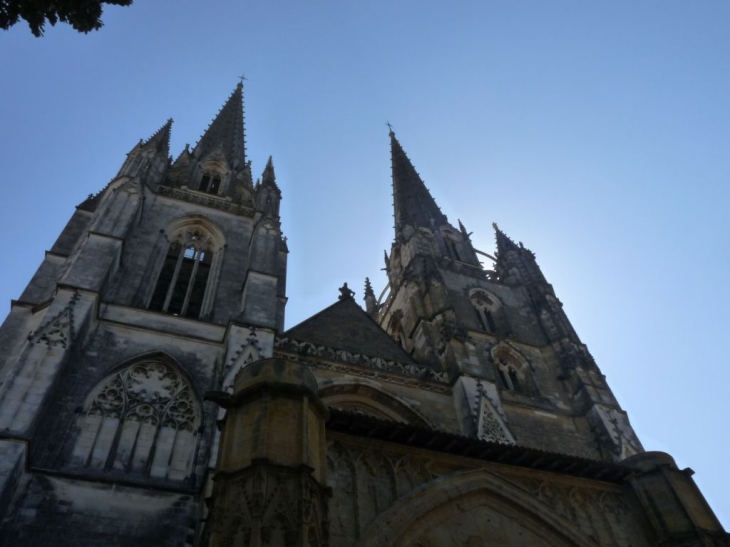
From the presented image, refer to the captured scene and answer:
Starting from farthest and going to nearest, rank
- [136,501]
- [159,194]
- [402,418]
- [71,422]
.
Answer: [159,194] → [402,418] → [71,422] → [136,501]

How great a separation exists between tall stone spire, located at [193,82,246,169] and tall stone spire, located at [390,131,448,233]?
29.2 feet

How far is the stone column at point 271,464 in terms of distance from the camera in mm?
4840

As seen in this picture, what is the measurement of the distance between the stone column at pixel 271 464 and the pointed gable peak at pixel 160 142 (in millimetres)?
17394

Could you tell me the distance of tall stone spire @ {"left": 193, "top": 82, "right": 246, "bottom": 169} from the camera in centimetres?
2614

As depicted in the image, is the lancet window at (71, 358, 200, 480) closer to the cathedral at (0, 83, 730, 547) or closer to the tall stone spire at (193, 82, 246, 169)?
the cathedral at (0, 83, 730, 547)

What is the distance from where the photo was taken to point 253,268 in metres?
16.3

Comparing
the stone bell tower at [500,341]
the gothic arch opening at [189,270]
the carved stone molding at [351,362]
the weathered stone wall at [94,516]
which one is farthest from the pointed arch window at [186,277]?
the stone bell tower at [500,341]

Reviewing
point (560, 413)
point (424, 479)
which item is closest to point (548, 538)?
point (424, 479)

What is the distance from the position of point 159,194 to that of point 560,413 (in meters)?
15.1

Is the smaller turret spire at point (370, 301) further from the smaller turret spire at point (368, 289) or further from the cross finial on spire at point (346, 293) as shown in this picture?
the cross finial on spire at point (346, 293)

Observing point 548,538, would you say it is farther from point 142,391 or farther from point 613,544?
point 142,391

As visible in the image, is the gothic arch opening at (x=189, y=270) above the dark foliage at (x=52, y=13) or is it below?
above

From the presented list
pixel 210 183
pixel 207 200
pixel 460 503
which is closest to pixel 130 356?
pixel 460 503

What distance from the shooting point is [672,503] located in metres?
7.29
